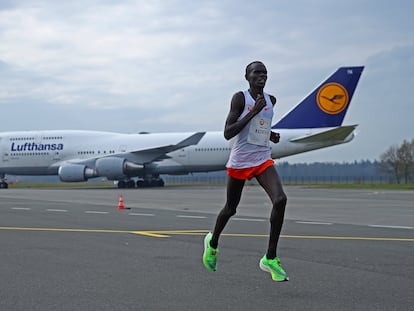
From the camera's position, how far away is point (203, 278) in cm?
548

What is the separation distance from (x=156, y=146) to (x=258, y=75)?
34.9 metres

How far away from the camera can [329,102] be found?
3872 centimetres

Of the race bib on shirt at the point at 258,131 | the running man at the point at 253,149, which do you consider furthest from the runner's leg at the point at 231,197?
the race bib on shirt at the point at 258,131

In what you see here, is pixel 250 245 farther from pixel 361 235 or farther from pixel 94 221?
pixel 94 221

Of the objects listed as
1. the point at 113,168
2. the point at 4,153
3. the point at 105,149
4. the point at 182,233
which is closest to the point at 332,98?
the point at 113,168

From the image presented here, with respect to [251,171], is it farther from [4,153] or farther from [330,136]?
[4,153]

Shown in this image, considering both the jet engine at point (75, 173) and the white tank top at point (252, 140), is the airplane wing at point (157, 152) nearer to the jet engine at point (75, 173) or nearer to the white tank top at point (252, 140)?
the jet engine at point (75, 173)

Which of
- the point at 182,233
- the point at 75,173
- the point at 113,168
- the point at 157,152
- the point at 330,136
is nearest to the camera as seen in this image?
the point at 182,233

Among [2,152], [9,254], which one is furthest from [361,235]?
[2,152]

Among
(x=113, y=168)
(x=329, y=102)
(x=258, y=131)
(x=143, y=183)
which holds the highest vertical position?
(x=329, y=102)

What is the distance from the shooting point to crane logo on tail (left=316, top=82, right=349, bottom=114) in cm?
3850

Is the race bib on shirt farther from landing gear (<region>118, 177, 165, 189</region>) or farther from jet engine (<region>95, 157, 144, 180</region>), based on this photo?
landing gear (<region>118, 177, 165, 189</region>)

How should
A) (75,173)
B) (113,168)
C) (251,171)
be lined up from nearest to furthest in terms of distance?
(251,171)
(113,168)
(75,173)

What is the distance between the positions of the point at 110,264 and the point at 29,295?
5.46ft
